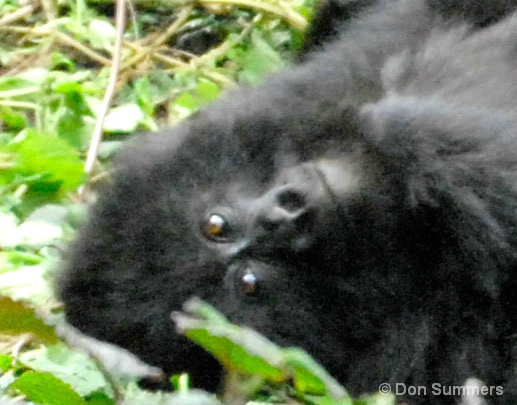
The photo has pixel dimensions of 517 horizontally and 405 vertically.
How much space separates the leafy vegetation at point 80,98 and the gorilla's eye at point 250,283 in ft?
0.32

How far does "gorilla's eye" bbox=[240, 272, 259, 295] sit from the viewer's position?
1.56 meters

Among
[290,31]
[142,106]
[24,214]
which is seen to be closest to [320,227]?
[24,214]

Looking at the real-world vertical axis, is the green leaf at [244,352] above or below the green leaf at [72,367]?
above

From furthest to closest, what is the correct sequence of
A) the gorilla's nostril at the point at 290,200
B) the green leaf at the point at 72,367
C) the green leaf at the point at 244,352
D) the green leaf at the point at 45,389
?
the gorilla's nostril at the point at 290,200
the green leaf at the point at 72,367
the green leaf at the point at 45,389
the green leaf at the point at 244,352

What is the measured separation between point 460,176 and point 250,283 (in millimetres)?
335

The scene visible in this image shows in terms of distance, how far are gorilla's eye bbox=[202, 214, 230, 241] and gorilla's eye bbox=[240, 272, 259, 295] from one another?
0.24 ft

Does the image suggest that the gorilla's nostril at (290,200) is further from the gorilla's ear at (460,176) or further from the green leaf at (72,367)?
the green leaf at (72,367)

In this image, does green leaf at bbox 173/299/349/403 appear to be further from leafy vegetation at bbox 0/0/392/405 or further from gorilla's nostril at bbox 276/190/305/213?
gorilla's nostril at bbox 276/190/305/213

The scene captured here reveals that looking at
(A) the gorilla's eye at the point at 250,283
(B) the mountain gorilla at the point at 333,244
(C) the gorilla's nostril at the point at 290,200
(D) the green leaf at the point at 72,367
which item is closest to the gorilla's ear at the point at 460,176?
(B) the mountain gorilla at the point at 333,244

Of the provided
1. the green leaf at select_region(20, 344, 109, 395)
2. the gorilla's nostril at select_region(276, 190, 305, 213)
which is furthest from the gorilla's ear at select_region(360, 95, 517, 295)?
the green leaf at select_region(20, 344, 109, 395)

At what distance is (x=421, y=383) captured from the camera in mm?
1538

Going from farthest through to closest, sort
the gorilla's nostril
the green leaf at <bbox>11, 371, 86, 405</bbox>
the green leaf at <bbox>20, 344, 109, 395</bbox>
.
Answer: the gorilla's nostril → the green leaf at <bbox>20, 344, 109, 395</bbox> → the green leaf at <bbox>11, 371, 86, 405</bbox>

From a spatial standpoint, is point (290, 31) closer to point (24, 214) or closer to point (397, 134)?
point (24, 214)

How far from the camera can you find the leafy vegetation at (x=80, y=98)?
1.52 metres
